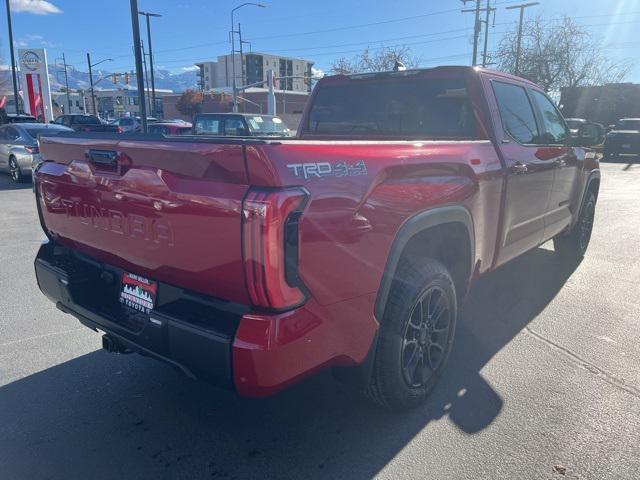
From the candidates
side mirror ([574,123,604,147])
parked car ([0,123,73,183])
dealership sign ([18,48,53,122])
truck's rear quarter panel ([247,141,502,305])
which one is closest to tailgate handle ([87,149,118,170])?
truck's rear quarter panel ([247,141,502,305])

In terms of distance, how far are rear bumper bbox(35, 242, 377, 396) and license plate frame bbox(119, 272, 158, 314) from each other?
4 centimetres

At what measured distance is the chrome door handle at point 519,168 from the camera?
3.67 m

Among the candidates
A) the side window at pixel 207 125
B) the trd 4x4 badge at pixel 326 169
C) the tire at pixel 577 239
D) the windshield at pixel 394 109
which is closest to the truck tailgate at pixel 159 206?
the trd 4x4 badge at pixel 326 169

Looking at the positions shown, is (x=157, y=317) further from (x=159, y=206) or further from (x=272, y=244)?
(x=272, y=244)

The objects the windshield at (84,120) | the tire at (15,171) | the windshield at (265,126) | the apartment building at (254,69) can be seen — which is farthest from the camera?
the apartment building at (254,69)

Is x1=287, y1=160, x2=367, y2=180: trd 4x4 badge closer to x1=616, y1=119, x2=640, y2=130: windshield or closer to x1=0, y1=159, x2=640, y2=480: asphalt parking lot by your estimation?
x1=0, y1=159, x2=640, y2=480: asphalt parking lot

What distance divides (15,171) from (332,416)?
13.2 m

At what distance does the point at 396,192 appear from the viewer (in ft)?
8.00

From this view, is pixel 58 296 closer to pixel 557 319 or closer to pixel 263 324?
pixel 263 324

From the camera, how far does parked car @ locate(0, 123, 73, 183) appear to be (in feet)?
41.9

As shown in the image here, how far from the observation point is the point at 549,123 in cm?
480

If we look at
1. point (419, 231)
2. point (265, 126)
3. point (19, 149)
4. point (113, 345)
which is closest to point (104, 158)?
point (113, 345)

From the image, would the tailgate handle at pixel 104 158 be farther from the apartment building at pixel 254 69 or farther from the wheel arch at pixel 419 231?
the apartment building at pixel 254 69

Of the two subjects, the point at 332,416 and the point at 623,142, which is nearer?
the point at 332,416
